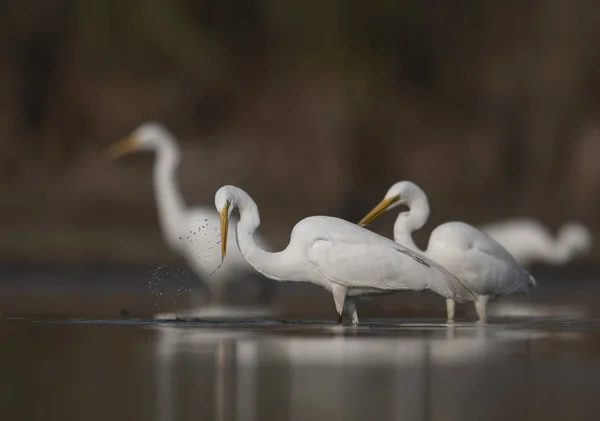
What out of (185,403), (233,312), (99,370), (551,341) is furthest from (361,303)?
(185,403)

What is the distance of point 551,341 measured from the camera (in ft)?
34.4

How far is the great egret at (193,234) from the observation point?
1541cm

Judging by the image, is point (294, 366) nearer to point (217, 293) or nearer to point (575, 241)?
point (217, 293)

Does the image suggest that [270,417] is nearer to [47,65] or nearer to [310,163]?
[310,163]

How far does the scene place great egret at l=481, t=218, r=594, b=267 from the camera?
18.7 meters

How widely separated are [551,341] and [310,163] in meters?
13.4

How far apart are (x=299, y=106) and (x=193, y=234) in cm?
877

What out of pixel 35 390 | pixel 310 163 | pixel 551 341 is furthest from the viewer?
pixel 310 163

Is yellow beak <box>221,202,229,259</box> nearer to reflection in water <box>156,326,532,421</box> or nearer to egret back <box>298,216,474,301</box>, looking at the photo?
egret back <box>298,216,474,301</box>

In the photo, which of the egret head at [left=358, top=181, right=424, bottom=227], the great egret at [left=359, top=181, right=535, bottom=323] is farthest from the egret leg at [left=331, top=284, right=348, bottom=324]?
the egret head at [left=358, top=181, right=424, bottom=227]

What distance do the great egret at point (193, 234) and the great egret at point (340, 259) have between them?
3.20 m

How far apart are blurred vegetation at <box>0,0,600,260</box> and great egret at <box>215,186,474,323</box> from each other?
10901 millimetres

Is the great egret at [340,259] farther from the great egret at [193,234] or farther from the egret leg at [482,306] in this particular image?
the great egret at [193,234]

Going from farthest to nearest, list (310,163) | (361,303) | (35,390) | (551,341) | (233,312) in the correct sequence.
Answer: (310,163) < (361,303) < (233,312) < (551,341) < (35,390)
